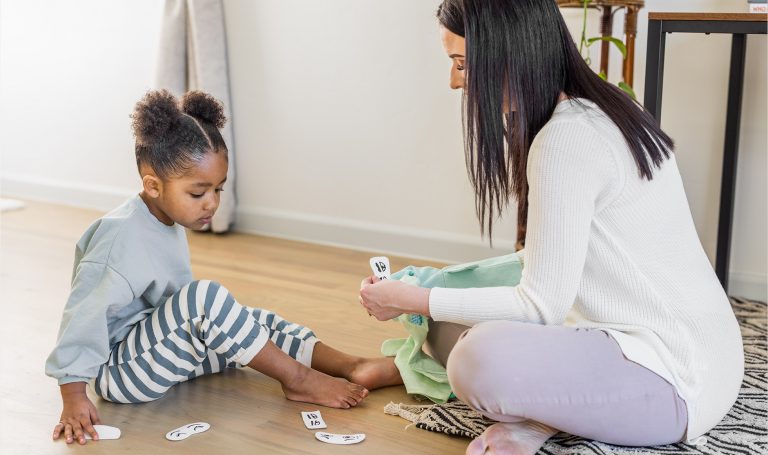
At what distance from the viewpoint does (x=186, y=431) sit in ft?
5.49

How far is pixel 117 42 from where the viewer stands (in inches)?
139

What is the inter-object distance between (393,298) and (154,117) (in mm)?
618

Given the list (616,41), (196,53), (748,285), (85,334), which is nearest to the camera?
(85,334)

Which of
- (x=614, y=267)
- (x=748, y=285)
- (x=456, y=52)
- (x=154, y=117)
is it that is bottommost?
(x=748, y=285)

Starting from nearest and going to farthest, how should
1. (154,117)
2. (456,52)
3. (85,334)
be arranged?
1. (456,52)
2. (85,334)
3. (154,117)

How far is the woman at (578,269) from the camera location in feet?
4.58

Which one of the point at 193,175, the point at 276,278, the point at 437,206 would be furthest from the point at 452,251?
the point at 193,175

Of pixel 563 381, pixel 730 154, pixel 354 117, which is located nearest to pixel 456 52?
pixel 563 381

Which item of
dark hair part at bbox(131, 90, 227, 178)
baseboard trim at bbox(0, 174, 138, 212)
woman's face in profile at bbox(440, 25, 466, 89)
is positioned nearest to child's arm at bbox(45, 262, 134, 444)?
dark hair part at bbox(131, 90, 227, 178)

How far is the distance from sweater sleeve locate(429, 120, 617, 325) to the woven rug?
0.88 feet

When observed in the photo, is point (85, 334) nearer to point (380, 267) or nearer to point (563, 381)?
point (380, 267)

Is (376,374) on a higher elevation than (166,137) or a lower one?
lower

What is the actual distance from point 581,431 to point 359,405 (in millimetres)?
494

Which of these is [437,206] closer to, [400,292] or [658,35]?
[658,35]
